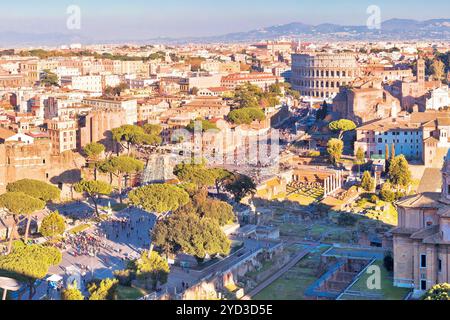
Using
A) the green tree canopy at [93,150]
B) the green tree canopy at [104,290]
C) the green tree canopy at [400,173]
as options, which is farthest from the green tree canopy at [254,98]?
the green tree canopy at [104,290]

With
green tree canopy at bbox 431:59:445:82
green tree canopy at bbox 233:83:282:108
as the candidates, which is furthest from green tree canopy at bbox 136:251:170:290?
green tree canopy at bbox 431:59:445:82

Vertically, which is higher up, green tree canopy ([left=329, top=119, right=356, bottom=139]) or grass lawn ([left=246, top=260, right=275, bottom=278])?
green tree canopy ([left=329, top=119, right=356, bottom=139])

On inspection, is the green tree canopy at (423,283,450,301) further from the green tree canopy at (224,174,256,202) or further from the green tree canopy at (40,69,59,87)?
the green tree canopy at (40,69,59,87)

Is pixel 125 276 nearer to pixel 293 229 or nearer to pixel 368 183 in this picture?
pixel 293 229

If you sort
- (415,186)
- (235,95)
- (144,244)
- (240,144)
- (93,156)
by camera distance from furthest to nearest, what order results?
1. (235,95)
2. (240,144)
3. (93,156)
4. (415,186)
5. (144,244)

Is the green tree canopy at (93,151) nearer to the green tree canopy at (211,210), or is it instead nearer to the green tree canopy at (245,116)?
the green tree canopy at (245,116)
